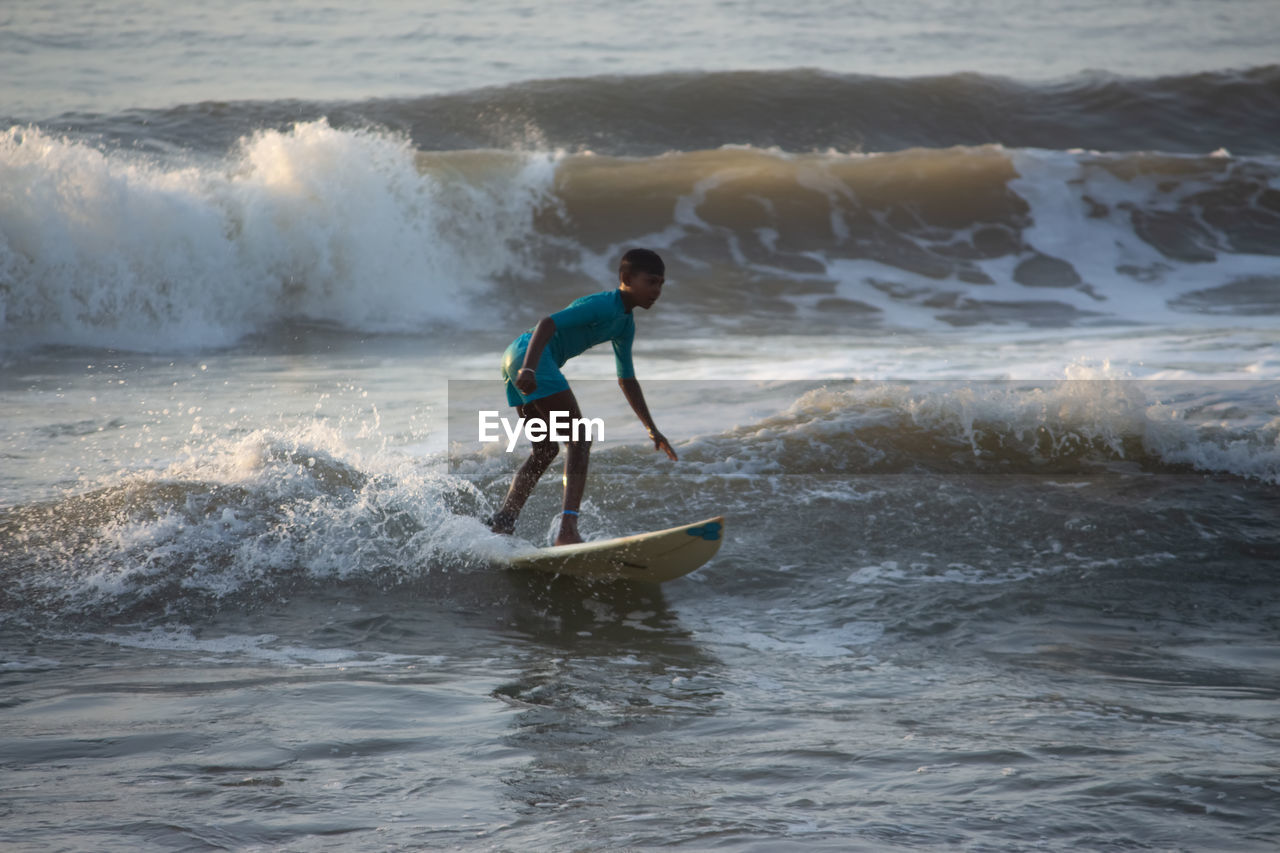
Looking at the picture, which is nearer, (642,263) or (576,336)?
(642,263)

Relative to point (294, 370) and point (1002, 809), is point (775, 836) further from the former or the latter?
point (294, 370)

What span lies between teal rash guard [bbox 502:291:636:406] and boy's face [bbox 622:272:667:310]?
0.32 ft

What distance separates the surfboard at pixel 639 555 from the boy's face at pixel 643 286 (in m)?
1.03

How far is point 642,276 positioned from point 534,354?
1.93 feet

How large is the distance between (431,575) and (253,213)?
9.80 m

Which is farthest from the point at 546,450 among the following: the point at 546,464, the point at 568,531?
the point at 568,531

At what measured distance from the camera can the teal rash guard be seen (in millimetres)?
5039

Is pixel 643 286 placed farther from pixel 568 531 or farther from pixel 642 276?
pixel 568 531

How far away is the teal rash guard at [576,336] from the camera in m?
5.04

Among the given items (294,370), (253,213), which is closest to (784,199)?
(253,213)

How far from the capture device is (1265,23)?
28812mm

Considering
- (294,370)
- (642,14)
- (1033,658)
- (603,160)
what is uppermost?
(642,14)

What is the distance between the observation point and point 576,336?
5.14 metres

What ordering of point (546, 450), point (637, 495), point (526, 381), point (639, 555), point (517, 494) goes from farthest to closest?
point (637, 495) → point (517, 494) → point (546, 450) → point (639, 555) → point (526, 381)
